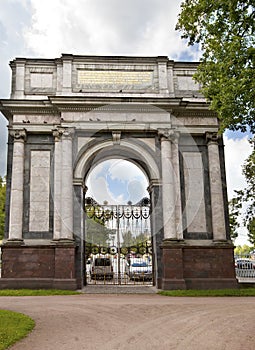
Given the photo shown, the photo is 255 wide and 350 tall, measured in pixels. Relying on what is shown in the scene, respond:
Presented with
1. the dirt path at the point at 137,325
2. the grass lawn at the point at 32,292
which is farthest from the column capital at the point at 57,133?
the dirt path at the point at 137,325

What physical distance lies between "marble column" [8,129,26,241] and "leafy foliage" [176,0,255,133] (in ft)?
29.5

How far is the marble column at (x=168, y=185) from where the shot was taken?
16.9 metres

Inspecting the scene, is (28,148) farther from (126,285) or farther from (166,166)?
(126,285)

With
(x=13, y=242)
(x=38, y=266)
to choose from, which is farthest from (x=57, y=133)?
(x=38, y=266)

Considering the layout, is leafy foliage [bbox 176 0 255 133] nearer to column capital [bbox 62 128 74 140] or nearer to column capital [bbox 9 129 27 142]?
column capital [bbox 62 128 74 140]

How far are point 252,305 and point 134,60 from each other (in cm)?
1185

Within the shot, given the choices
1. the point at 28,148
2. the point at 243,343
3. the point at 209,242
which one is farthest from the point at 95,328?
→ the point at 28,148

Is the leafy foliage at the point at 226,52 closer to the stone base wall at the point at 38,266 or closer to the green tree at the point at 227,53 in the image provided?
the green tree at the point at 227,53

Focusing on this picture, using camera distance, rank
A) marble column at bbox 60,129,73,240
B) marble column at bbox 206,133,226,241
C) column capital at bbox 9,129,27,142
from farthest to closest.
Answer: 1. column capital at bbox 9,129,27,142
2. marble column at bbox 206,133,226,241
3. marble column at bbox 60,129,73,240

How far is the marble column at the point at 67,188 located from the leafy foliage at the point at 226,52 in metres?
7.55

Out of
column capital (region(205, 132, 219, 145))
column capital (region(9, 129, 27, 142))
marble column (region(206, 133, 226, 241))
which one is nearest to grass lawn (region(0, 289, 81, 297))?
column capital (region(9, 129, 27, 142))

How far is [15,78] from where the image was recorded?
1842cm

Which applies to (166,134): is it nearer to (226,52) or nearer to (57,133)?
(57,133)

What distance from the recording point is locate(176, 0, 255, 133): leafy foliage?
9852 millimetres
